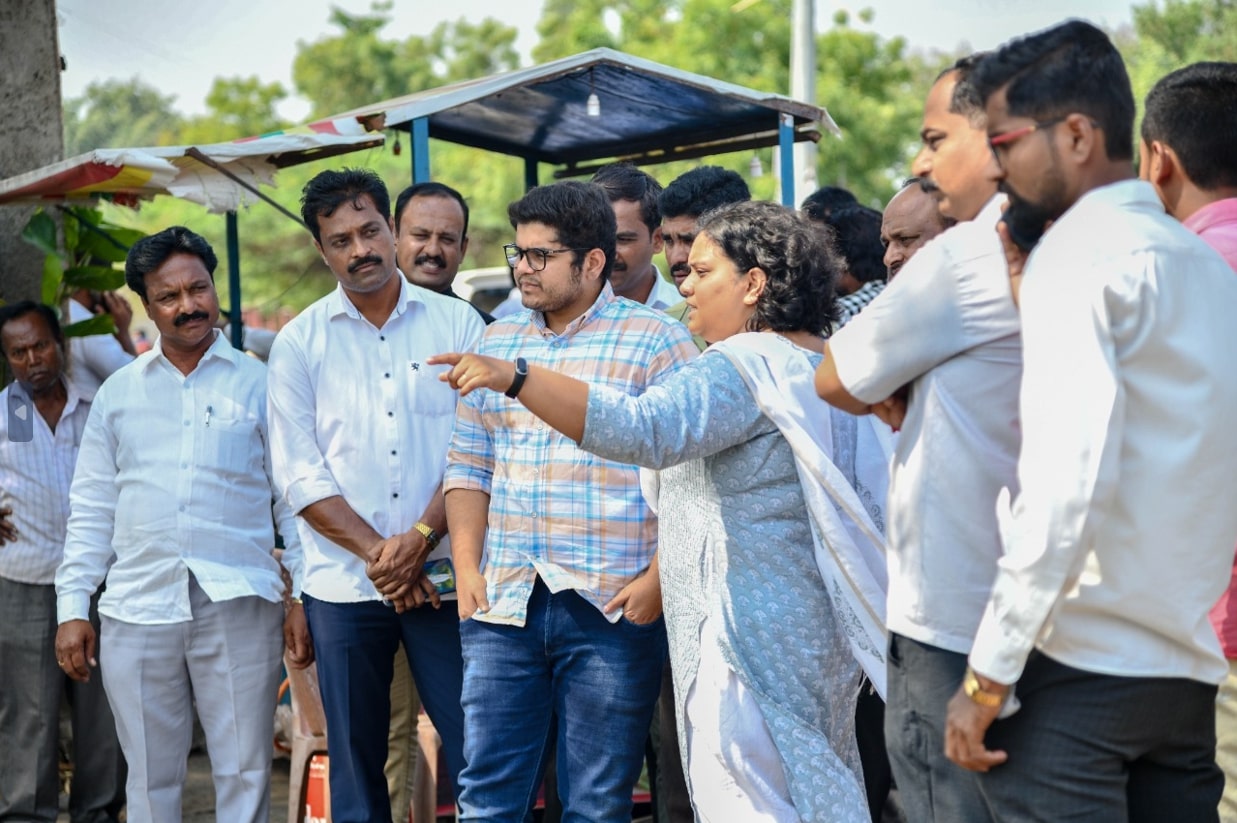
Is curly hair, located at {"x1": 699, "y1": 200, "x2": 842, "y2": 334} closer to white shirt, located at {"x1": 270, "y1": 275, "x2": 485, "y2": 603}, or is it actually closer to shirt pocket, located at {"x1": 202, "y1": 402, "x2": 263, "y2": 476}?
white shirt, located at {"x1": 270, "y1": 275, "x2": 485, "y2": 603}

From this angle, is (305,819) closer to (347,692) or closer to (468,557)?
(347,692)

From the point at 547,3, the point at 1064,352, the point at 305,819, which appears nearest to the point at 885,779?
the point at 305,819

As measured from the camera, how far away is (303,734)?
4609 mm

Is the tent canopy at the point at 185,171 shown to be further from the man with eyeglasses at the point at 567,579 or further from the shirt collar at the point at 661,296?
the man with eyeglasses at the point at 567,579

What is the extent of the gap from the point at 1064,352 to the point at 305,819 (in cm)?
337

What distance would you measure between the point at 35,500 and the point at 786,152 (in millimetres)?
3698

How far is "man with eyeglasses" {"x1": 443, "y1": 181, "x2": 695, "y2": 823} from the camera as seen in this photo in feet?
11.6

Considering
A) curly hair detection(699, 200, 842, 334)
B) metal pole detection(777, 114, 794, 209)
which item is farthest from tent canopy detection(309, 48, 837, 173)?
curly hair detection(699, 200, 842, 334)

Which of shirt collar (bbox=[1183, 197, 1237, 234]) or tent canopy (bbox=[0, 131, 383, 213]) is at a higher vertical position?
tent canopy (bbox=[0, 131, 383, 213])

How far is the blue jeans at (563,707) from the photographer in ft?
11.6

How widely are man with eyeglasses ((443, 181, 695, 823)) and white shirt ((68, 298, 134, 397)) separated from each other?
294cm

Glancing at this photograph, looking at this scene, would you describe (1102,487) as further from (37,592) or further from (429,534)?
(37,592)

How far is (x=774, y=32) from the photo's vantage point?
70.2 feet

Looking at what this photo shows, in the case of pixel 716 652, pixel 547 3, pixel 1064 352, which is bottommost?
pixel 716 652
